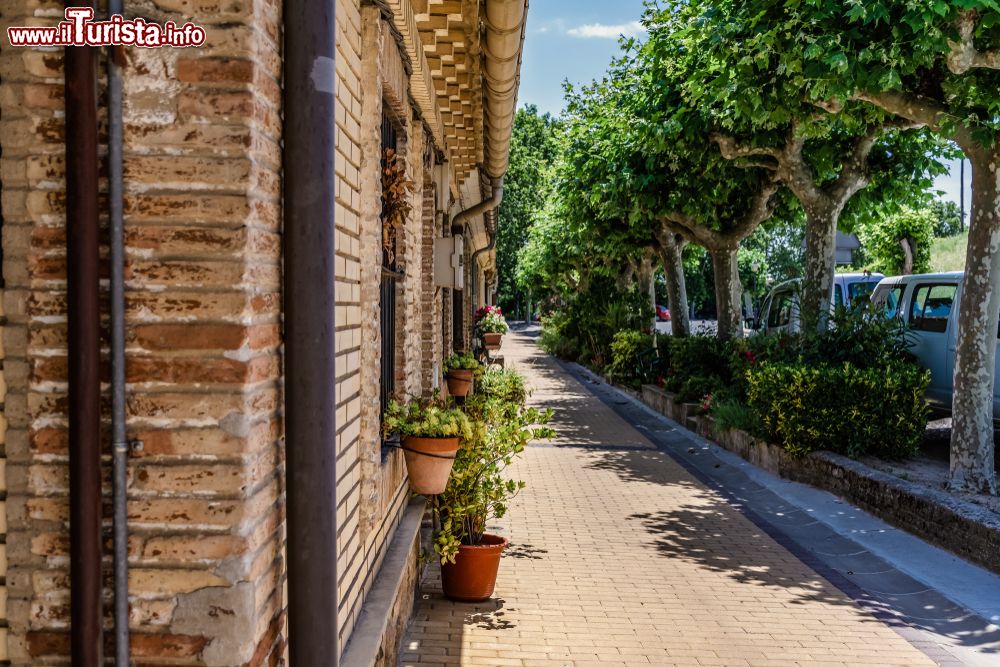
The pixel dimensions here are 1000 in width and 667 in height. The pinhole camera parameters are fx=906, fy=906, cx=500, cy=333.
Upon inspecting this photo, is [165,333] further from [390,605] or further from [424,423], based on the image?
[424,423]

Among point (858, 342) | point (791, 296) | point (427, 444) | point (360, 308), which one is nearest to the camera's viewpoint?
point (360, 308)

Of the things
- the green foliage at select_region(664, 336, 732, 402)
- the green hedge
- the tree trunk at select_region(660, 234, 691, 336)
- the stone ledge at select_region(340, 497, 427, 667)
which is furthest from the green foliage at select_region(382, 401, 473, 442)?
the tree trunk at select_region(660, 234, 691, 336)

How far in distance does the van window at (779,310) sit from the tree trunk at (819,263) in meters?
4.22

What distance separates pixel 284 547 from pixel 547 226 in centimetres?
3099

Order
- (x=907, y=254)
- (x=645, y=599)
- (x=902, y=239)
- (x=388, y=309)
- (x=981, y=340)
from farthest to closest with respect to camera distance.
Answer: (x=902, y=239)
(x=907, y=254)
(x=981, y=340)
(x=645, y=599)
(x=388, y=309)

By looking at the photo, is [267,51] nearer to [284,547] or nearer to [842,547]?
[284,547]

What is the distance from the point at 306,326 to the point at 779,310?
1654 centimetres

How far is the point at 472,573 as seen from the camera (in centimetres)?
605

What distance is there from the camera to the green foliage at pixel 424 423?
5.28 metres

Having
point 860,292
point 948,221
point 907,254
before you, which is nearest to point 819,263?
point 860,292

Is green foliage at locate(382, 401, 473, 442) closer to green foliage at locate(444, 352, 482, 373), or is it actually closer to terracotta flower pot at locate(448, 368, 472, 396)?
terracotta flower pot at locate(448, 368, 472, 396)

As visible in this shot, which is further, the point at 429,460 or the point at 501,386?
the point at 501,386

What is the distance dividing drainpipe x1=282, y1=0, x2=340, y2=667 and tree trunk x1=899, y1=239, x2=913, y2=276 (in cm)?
2882

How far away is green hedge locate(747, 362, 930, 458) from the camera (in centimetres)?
1005
